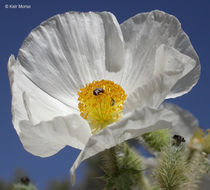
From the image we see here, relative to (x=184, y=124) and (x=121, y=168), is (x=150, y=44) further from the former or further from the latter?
(x=121, y=168)

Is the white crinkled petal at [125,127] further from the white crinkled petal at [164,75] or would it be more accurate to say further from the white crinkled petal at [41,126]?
the white crinkled petal at [164,75]

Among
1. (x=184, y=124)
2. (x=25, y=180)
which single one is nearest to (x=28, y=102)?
(x=25, y=180)

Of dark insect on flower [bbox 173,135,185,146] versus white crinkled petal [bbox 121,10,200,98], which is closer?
dark insect on flower [bbox 173,135,185,146]

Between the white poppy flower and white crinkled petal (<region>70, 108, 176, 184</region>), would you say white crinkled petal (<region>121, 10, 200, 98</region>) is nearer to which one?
the white poppy flower

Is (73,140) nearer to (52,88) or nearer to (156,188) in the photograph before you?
(156,188)

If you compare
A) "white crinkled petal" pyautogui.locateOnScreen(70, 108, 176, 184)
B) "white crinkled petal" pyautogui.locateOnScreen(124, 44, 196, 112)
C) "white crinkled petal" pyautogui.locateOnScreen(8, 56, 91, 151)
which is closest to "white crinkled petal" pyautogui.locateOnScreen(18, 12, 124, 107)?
"white crinkled petal" pyautogui.locateOnScreen(8, 56, 91, 151)

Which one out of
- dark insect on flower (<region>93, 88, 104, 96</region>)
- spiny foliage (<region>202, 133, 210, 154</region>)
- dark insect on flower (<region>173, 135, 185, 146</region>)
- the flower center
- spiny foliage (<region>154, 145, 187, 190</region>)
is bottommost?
spiny foliage (<region>202, 133, 210, 154</region>)
